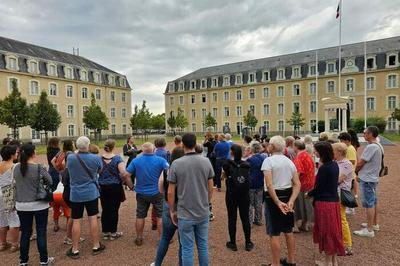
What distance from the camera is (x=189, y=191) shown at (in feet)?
10.8

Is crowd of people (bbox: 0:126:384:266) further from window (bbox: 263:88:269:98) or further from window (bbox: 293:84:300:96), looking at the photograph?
window (bbox: 263:88:269:98)

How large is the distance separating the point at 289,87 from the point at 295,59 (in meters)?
5.43

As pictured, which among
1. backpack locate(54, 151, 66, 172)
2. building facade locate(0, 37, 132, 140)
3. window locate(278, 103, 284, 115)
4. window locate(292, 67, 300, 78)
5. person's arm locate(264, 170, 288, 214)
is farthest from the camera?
window locate(278, 103, 284, 115)

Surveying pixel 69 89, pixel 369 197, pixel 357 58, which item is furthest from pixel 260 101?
pixel 369 197

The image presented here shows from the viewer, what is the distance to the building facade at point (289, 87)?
4212 cm

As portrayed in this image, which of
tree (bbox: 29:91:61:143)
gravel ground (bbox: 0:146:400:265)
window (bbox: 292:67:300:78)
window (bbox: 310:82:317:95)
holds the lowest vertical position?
gravel ground (bbox: 0:146:400:265)

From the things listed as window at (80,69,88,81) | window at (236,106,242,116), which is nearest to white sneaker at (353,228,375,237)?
window at (80,69,88,81)

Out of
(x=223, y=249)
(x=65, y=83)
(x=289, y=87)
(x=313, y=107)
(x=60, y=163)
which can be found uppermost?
(x=65, y=83)

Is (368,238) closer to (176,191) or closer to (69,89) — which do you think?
(176,191)

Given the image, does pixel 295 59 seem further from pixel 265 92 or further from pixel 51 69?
pixel 51 69

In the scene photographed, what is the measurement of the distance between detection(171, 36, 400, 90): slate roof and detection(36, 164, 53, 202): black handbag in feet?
159

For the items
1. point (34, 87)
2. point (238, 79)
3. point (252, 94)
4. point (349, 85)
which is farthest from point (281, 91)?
point (34, 87)

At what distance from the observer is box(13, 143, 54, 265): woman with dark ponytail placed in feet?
13.2

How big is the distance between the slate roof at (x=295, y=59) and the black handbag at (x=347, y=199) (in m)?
45.4
